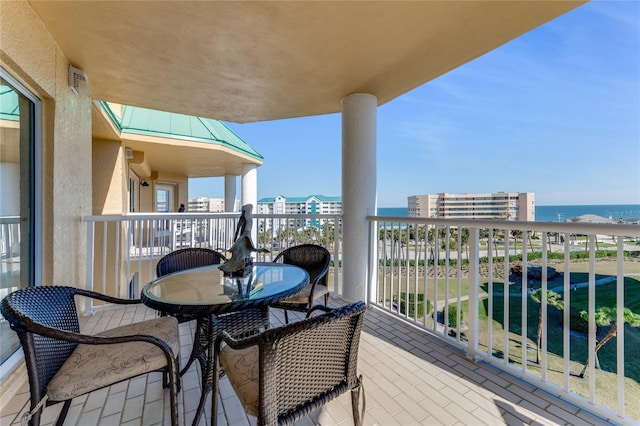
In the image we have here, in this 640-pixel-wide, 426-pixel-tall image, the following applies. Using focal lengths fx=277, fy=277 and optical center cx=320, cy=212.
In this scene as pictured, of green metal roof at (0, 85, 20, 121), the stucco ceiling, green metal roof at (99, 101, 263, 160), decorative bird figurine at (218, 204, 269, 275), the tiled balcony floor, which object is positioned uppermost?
green metal roof at (99, 101, 263, 160)

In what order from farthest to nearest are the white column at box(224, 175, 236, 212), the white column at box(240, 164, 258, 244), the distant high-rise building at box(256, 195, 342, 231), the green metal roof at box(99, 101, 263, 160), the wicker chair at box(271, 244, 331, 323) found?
the white column at box(224, 175, 236, 212) < the white column at box(240, 164, 258, 244) < the green metal roof at box(99, 101, 263, 160) < the distant high-rise building at box(256, 195, 342, 231) < the wicker chair at box(271, 244, 331, 323)

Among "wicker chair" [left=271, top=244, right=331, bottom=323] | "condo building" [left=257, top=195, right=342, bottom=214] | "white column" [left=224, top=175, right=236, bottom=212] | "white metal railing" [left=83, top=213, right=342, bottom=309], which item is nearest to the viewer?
"wicker chair" [left=271, top=244, right=331, bottom=323]

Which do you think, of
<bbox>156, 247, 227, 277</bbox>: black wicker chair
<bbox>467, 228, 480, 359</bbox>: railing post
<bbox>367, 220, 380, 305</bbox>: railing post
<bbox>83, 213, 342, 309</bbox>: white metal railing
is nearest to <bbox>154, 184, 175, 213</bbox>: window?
<bbox>83, 213, 342, 309</bbox>: white metal railing

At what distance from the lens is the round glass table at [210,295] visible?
1.54 meters

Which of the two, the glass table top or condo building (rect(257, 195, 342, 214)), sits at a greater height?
condo building (rect(257, 195, 342, 214))

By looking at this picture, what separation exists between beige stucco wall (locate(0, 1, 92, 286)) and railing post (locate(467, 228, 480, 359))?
3523mm

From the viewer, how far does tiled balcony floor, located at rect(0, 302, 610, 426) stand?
5.44 feet

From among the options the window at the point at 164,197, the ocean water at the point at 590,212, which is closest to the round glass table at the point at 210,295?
the ocean water at the point at 590,212

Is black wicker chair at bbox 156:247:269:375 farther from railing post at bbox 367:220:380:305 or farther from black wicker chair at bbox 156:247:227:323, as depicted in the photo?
railing post at bbox 367:220:380:305

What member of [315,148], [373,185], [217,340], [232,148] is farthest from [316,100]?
[315,148]

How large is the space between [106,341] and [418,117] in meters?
25.3

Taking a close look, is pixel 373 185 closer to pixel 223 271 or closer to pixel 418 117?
pixel 223 271

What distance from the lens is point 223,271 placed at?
2.10 m

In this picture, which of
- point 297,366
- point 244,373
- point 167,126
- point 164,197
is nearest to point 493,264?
point 297,366
